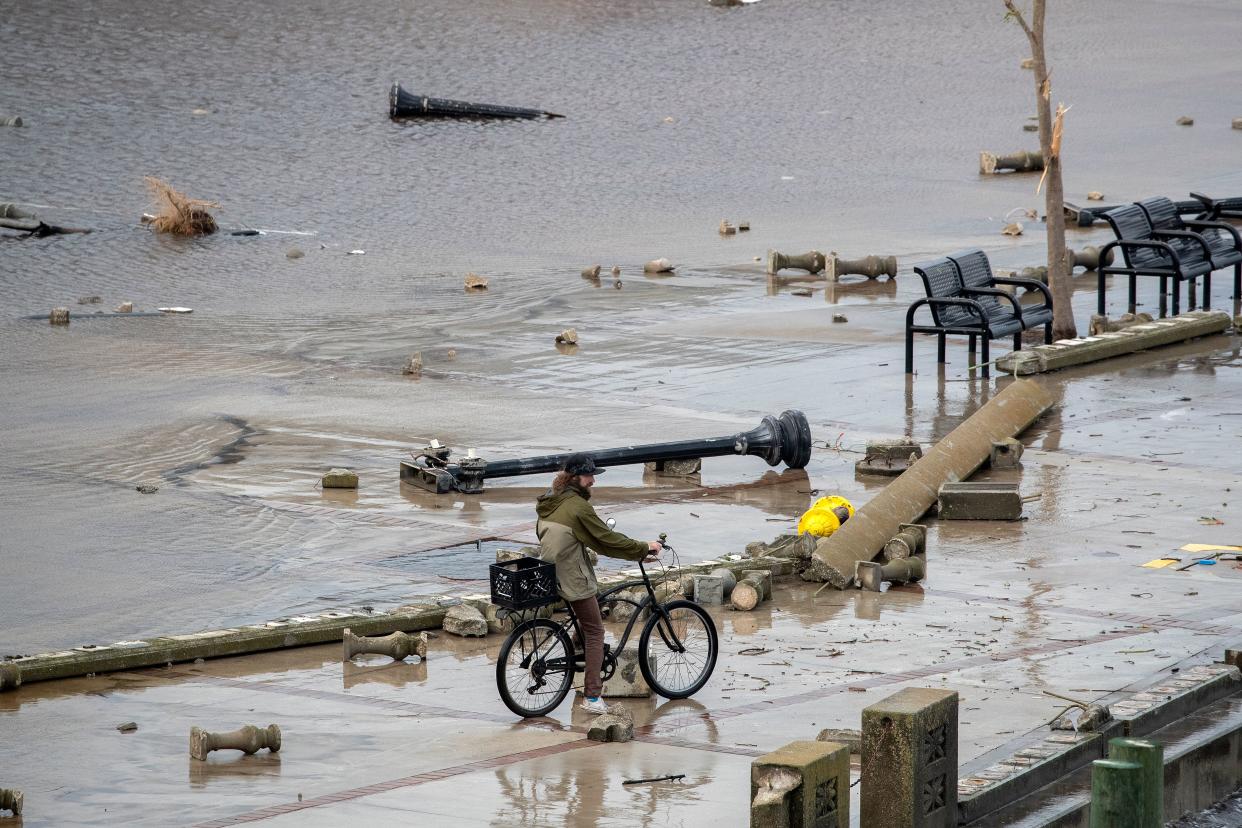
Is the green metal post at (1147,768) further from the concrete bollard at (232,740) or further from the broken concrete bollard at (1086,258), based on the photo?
the broken concrete bollard at (1086,258)

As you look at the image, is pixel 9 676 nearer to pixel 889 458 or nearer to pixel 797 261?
pixel 889 458

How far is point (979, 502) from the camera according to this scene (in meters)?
14.7

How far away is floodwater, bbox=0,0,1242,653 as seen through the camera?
15.1 metres

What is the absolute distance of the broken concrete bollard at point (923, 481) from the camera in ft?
43.6

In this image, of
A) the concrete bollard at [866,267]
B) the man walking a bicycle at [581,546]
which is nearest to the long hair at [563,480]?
the man walking a bicycle at [581,546]

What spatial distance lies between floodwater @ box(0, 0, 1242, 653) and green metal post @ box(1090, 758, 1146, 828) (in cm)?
608

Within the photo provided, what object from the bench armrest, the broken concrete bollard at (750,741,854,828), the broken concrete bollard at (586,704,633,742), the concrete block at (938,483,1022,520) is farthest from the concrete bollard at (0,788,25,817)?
the bench armrest

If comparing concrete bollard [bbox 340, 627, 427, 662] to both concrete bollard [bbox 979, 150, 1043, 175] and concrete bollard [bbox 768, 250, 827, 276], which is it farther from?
concrete bollard [bbox 979, 150, 1043, 175]

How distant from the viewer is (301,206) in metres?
35.4

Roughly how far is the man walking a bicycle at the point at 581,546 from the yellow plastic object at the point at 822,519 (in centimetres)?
337

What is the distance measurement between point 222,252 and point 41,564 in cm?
1753

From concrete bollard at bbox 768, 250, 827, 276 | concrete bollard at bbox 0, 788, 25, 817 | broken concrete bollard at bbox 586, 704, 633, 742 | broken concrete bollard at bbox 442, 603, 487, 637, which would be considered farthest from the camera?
concrete bollard at bbox 768, 250, 827, 276

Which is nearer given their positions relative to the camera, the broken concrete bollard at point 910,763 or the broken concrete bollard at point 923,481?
the broken concrete bollard at point 910,763

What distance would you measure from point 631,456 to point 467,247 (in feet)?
50.7
